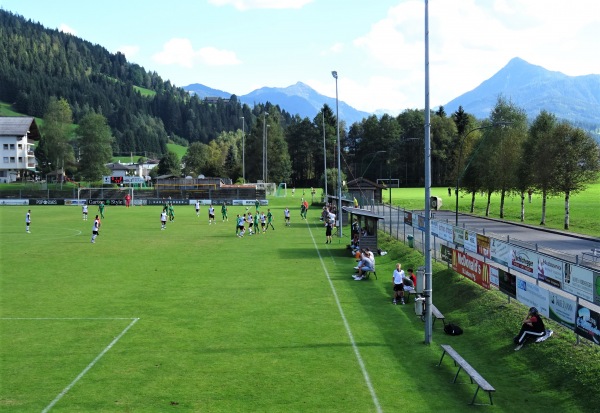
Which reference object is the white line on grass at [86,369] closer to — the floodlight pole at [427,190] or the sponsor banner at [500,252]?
the floodlight pole at [427,190]

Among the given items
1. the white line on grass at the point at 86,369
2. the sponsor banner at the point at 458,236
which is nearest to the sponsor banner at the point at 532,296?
the sponsor banner at the point at 458,236

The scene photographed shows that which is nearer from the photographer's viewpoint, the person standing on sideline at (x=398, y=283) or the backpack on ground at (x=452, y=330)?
the backpack on ground at (x=452, y=330)

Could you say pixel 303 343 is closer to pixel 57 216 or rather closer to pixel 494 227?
pixel 494 227

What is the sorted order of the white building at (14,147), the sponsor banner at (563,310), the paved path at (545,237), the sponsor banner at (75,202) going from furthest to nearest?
1. the white building at (14,147)
2. the sponsor banner at (75,202)
3. the paved path at (545,237)
4. the sponsor banner at (563,310)

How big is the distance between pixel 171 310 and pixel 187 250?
618 inches

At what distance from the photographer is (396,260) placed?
102 feet

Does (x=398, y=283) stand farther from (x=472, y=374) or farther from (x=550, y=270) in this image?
(x=472, y=374)

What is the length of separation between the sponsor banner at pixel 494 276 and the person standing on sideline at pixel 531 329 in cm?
363

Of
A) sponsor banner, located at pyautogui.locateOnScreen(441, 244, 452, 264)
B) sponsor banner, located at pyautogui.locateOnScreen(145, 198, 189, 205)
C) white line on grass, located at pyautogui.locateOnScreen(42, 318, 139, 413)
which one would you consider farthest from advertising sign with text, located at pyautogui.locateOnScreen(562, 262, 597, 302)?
sponsor banner, located at pyautogui.locateOnScreen(145, 198, 189, 205)

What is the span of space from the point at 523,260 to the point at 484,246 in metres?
3.29

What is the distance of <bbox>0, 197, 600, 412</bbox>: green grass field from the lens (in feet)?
39.7

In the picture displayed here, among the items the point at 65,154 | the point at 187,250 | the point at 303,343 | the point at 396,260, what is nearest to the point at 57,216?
the point at 187,250

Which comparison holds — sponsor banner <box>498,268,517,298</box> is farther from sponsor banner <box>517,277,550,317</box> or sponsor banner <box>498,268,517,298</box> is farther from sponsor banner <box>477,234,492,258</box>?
sponsor banner <box>477,234,492,258</box>

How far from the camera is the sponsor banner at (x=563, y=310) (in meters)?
14.2
